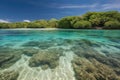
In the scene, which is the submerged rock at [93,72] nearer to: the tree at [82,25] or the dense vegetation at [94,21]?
the dense vegetation at [94,21]

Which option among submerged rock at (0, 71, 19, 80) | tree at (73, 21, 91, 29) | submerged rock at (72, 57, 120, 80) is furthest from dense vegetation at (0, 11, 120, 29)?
submerged rock at (0, 71, 19, 80)

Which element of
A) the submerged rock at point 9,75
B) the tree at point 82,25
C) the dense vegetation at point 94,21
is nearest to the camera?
the submerged rock at point 9,75

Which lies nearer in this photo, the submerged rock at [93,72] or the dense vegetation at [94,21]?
the submerged rock at [93,72]

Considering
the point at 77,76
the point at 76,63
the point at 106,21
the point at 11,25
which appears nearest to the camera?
the point at 77,76

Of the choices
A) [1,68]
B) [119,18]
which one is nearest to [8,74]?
[1,68]

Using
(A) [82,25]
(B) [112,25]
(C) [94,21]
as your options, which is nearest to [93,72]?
(B) [112,25]

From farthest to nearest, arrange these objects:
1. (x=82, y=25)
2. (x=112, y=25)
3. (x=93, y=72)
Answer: (x=82, y=25) → (x=112, y=25) → (x=93, y=72)

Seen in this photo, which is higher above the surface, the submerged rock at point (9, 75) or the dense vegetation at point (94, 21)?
the dense vegetation at point (94, 21)

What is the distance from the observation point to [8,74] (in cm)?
372

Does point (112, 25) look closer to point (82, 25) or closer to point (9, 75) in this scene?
point (82, 25)

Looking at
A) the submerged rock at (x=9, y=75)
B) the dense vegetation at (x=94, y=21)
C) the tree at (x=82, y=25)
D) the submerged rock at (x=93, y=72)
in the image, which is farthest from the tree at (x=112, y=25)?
the submerged rock at (x=9, y=75)

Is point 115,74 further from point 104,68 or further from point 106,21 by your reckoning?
point 106,21

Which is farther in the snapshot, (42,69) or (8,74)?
(42,69)

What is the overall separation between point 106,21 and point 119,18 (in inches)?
139
